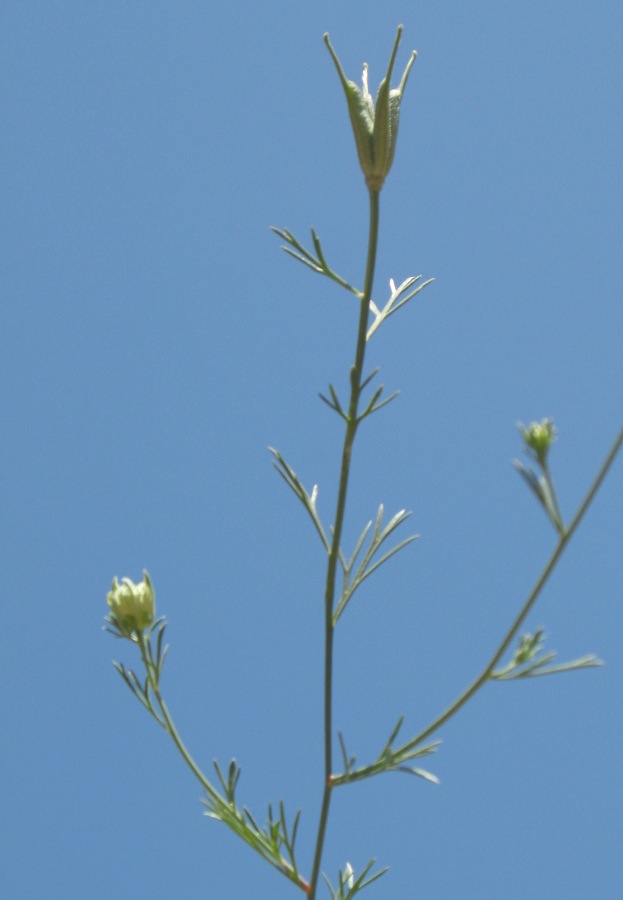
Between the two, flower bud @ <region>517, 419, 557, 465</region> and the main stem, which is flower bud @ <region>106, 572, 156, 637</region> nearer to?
the main stem

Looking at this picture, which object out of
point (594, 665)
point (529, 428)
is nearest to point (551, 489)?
point (529, 428)

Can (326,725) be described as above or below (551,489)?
below

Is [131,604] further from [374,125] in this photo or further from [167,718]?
[374,125]

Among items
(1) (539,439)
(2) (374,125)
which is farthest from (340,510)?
(2) (374,125)

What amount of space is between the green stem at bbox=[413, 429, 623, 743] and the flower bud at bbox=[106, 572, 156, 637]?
0.46 metres

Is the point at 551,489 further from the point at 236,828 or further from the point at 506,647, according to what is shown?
the point at 236,828

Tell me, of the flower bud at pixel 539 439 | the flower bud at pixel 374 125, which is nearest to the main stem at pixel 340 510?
the flower bud at pixel 374 125

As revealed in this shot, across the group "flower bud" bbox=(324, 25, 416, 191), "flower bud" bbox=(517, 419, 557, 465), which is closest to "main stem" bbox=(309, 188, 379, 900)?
"flower bud" bbox=(324, 25, 416, 191)

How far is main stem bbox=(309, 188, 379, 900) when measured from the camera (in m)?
1.15

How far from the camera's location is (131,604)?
1.41 metres

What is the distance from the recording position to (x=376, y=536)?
156 cm

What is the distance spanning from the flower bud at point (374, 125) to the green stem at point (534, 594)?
46cm

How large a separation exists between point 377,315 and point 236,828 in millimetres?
729

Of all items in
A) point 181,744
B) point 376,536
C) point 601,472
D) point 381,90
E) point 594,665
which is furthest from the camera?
point 376,536
